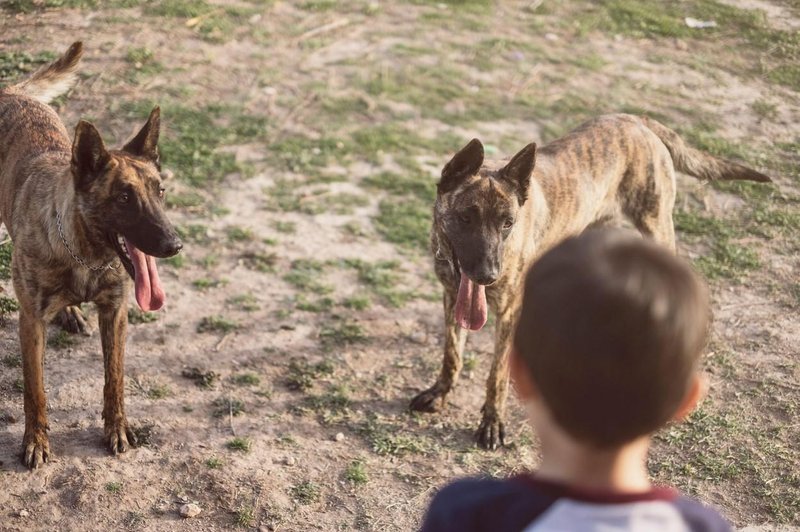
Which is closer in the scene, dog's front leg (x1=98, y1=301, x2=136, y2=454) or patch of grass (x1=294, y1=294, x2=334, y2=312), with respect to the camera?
dog's front leg (x1=98, y1=301, x2=136, y2=454)

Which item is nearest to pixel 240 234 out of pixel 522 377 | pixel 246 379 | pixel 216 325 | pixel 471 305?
pixel 216 325

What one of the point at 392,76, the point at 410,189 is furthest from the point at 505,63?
the point at 410,189

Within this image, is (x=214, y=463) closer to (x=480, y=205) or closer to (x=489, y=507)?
(x=480, y=205)

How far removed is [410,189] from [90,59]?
356 centimetres

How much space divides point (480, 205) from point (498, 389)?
112cm

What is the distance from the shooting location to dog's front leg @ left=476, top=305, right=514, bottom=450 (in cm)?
488

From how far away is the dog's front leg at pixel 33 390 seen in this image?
4.18 meters

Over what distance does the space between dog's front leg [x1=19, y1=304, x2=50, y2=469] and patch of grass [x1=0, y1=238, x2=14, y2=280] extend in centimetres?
163

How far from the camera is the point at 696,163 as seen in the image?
604 cm

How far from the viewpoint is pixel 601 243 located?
4.90ft

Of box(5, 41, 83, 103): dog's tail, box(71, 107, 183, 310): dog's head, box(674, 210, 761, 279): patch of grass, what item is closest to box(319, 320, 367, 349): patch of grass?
box(71, 107, 183, 310): dog's head

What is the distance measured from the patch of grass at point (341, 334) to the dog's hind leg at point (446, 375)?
70 centimetres

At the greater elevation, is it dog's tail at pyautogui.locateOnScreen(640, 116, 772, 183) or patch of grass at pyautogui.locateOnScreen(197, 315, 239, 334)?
dog's tail at pyautogui.locateOnScreen(640, 116, 772, 183)

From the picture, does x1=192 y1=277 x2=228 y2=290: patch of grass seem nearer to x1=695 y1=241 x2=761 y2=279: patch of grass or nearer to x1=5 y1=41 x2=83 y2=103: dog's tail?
x1=5 y1=41 x2=83 y2=103: dog's tail
